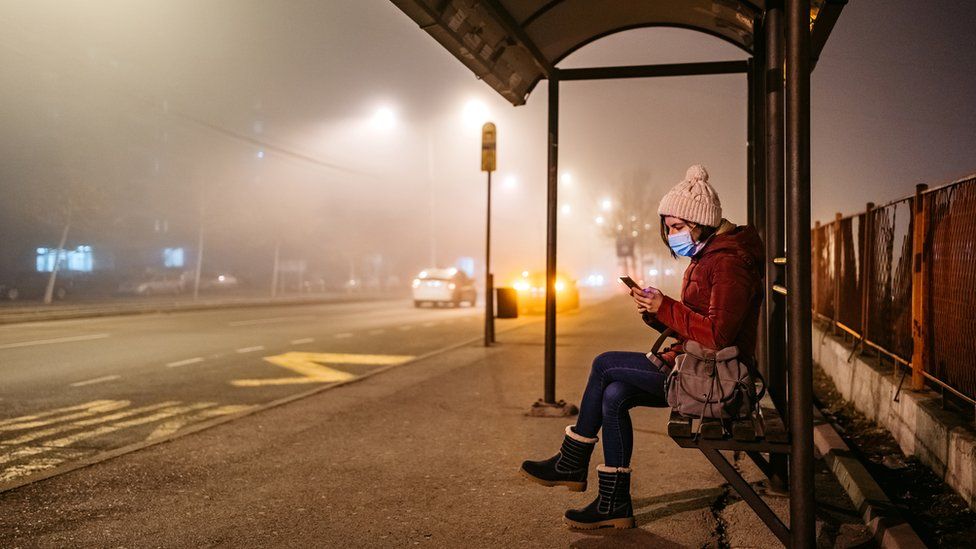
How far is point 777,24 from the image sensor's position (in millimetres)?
4871

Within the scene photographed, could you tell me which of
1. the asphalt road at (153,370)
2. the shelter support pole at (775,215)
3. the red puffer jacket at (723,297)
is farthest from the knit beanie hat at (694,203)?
the asphalt road at (153,370)

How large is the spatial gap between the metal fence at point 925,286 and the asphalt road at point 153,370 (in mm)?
6438

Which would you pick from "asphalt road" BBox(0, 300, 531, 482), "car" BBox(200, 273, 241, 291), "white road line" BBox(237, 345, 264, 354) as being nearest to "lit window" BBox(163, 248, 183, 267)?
"car" BBox(200, 273, 241, 291)

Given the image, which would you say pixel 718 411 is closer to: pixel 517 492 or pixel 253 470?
pixel 517 492

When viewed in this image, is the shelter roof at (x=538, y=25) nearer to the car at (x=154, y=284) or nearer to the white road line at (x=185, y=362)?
the white road line at (x=185, y=362)

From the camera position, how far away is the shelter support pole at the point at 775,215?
4656 millimetres

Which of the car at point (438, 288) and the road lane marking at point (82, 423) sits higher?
the car at point (438, 288)

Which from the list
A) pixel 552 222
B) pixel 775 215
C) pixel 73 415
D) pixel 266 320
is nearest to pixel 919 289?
pixel 775 215

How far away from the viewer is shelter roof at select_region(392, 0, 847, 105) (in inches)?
215

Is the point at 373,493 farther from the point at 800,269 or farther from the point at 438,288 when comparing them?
the point at 438,288

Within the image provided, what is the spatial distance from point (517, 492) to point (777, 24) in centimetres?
337

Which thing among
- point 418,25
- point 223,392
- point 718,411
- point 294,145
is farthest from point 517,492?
point 294,145

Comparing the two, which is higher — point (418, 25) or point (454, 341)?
point (418, 25)

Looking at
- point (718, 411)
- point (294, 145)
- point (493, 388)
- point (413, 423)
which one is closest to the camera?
point (718, 411)
